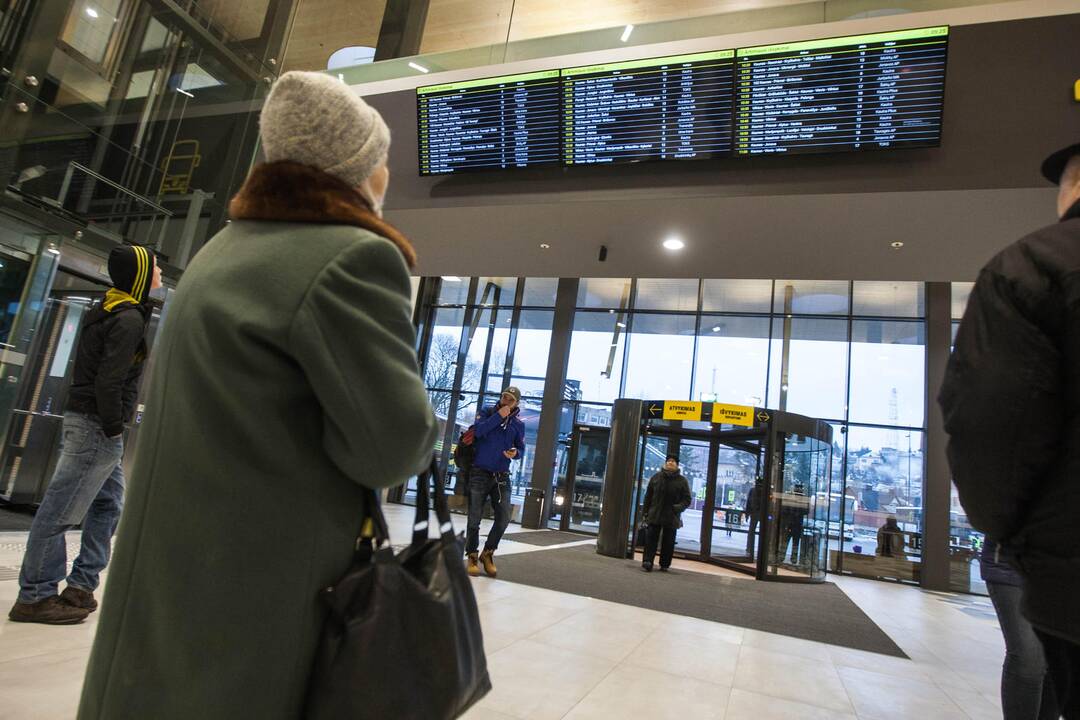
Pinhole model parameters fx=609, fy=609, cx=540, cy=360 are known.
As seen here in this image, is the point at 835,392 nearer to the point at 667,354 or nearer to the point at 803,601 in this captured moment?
the point at 667,354

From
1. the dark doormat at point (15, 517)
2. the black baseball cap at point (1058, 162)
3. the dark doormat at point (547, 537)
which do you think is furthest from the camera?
the dark doormat at point (547, 537)

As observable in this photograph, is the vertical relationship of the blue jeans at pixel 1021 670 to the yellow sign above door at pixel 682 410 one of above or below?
below

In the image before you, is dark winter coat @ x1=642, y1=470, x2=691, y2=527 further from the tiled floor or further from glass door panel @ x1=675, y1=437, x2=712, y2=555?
the tiled floor

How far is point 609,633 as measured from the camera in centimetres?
371

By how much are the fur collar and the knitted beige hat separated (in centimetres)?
2

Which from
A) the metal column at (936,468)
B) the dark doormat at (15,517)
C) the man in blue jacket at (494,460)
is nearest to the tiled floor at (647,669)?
the dark doormat at (15,517)

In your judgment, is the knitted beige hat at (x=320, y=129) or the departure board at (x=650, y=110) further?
the departure board at (x=650, y=110)

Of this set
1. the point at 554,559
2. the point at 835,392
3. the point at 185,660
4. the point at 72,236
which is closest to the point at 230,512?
the point at 185,660

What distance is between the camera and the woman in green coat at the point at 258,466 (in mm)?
809

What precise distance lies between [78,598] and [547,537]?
333 inches

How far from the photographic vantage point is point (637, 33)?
4.69m

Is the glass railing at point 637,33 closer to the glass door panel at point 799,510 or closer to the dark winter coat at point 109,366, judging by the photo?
the dark winter coat at point 109,366

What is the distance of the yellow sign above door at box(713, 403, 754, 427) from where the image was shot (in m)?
9.10

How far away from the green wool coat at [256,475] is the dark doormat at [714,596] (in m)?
4.45
